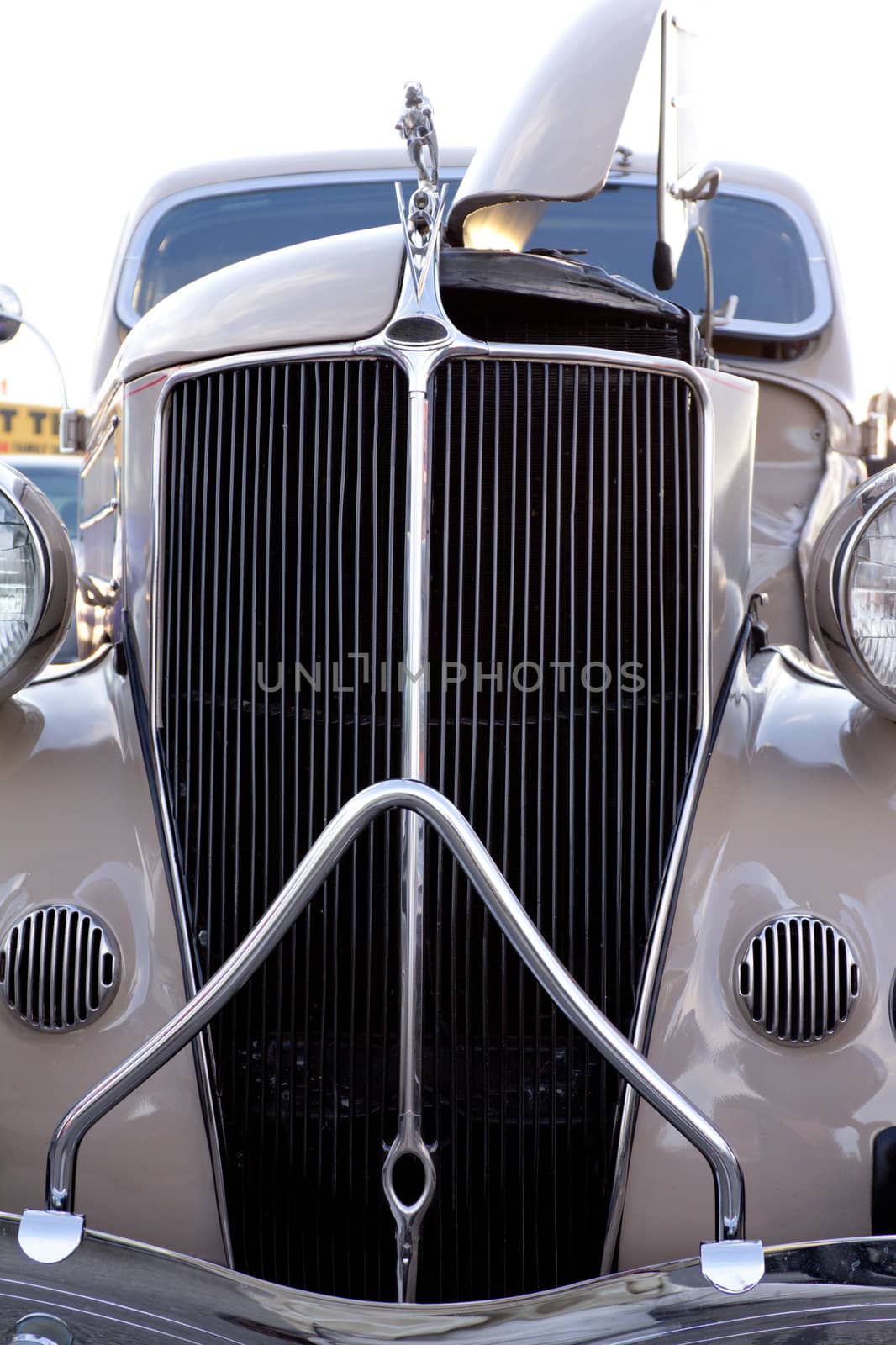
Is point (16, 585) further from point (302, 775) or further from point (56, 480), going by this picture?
point (56, 480)

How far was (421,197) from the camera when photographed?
1740 millimetres

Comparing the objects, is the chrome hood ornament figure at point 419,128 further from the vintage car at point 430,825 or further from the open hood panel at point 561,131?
the open hood panel at point 561,131

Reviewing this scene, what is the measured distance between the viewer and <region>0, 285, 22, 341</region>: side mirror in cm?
316

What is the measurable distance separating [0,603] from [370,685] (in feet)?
1.81

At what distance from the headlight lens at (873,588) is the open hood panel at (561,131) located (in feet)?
2.27

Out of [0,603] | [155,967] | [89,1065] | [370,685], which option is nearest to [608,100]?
[370,685]

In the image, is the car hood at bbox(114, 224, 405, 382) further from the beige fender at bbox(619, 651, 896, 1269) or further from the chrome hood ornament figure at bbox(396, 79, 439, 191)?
the beige fender at bbox(619, 651, 896, 1269)

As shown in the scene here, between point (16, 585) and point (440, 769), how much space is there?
0.67m

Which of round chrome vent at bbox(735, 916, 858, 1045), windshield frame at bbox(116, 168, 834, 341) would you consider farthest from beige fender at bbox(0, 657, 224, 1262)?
windshield frame at bbox(116, 168, 834, 341)

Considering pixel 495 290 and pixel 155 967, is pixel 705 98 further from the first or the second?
pixel 155 967

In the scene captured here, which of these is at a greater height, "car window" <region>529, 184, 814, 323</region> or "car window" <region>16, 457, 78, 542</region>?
"car window" <region>529, 184, 814, 323</region>

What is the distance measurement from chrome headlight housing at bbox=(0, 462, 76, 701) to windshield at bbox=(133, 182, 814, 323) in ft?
5.89

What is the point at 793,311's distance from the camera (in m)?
3.38

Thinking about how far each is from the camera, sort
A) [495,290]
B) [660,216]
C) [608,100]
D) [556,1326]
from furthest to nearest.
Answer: [660,216] → [608,100] → [495,290] → [556,1326]
